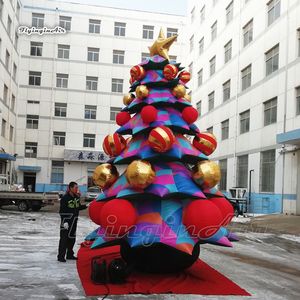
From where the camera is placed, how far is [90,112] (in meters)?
48.9

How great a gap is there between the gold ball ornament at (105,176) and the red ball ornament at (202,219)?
155 centimetres

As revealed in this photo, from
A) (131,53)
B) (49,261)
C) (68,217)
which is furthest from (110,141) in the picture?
(131,53)

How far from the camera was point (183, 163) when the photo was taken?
7840mm

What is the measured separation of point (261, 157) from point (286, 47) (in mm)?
7155

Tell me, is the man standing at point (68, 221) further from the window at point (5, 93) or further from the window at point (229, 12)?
the window at point (5, 93)

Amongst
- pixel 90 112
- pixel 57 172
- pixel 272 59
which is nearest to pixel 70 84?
pixel 90 112

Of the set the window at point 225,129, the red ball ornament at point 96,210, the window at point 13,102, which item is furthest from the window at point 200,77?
the red ball ornament at point 96,210

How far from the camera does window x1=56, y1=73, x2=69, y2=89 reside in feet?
159

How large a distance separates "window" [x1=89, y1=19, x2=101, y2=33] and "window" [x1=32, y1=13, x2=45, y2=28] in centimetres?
538

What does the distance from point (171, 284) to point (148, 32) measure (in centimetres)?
4723

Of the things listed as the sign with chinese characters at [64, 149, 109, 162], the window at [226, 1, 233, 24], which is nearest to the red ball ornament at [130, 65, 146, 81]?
the window at [226, 1, 233, 24]

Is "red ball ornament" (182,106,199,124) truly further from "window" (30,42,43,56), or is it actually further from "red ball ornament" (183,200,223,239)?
"window" (30,42,43,56)

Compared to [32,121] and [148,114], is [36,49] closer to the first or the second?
[32,121]

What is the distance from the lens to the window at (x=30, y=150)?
4706 centimetres
